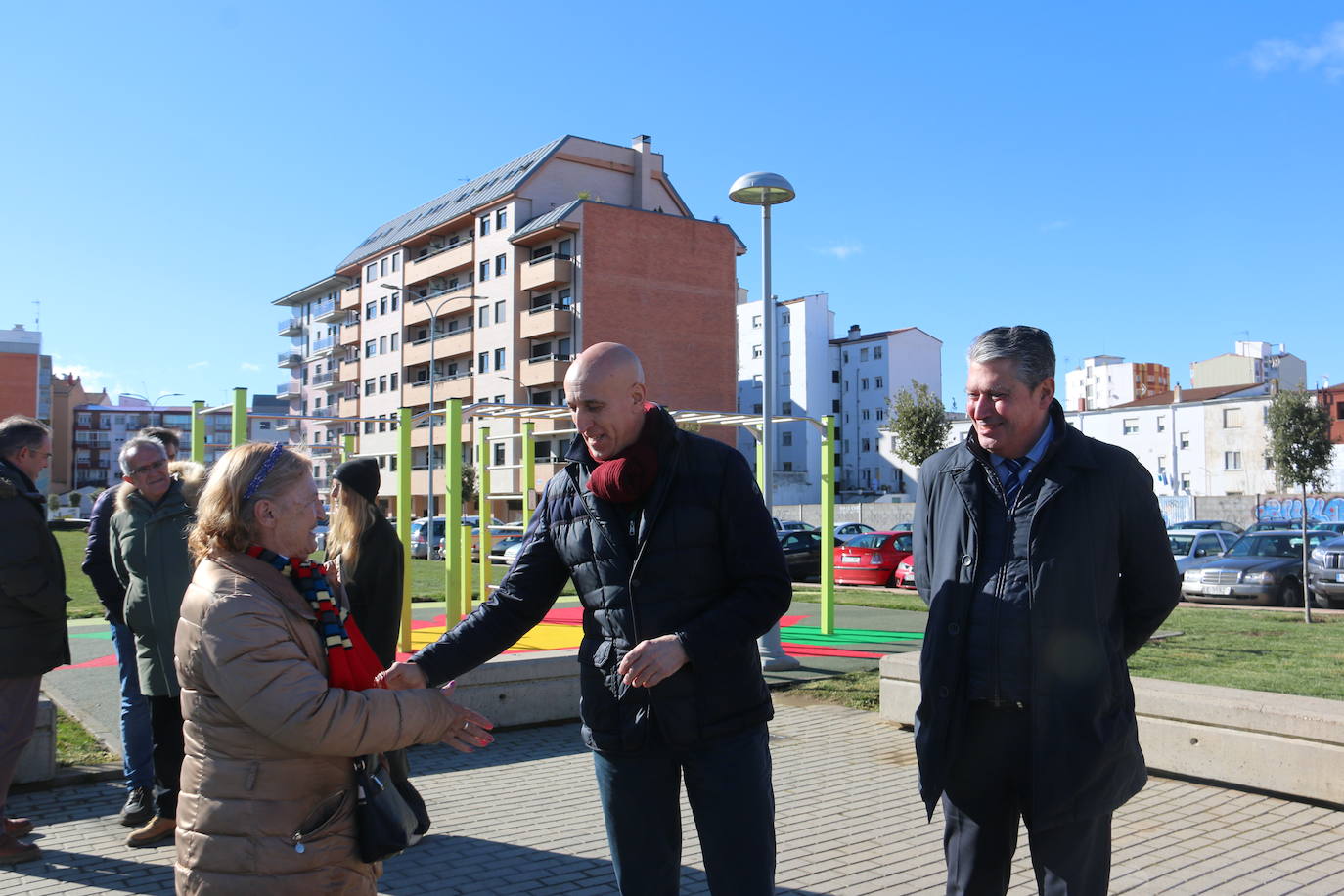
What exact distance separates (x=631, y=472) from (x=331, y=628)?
92cm

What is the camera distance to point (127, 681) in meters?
5.70

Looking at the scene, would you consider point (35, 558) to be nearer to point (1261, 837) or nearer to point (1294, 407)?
point (1261, 837)

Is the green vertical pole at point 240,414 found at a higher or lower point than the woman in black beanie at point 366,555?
higher

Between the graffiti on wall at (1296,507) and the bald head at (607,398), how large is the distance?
1872 inches

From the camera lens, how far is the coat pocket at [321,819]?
2.65 metres

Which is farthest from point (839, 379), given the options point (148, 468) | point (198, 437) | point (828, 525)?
point (148, 468)

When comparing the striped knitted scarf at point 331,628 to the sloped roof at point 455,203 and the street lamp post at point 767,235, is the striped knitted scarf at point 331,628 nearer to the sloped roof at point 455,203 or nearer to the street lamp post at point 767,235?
the street lamp post at point 767,235

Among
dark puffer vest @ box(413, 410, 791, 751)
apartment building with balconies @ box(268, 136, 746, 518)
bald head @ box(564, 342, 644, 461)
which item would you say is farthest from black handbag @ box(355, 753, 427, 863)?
apartment building with balconies @ box(268, 136, 746, 518)

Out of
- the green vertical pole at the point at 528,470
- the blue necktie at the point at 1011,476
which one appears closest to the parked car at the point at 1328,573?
the green vertical pole at the point at 528,470

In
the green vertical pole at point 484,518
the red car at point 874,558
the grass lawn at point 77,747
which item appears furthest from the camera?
the red car at point 874,558

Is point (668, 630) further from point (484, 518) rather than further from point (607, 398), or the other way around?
point (484, 518)

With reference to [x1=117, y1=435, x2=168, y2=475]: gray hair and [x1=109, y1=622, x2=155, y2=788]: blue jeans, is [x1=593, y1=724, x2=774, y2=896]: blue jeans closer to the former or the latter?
[x1=117, y1=435, x2=168, y2=475]: gray hair

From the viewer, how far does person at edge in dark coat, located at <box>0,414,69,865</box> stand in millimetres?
5098

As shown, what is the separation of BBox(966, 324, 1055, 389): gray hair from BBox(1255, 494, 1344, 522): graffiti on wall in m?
46.9
